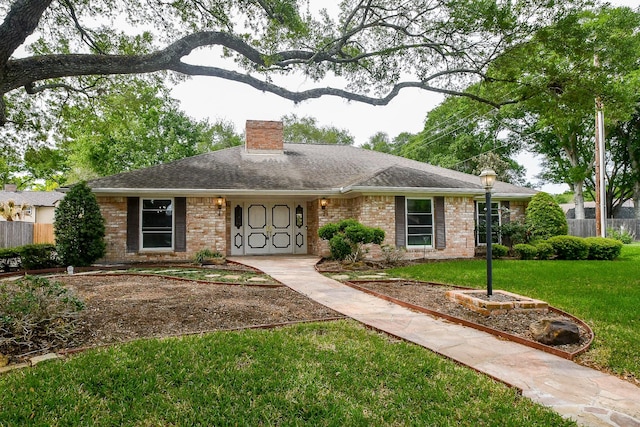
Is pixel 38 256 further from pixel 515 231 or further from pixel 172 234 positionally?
pixel 515 231

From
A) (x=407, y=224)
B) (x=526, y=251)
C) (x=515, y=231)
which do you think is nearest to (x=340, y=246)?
(x=407, y=224)

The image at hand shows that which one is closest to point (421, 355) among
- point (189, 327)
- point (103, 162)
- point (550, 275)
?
point (189, 327)

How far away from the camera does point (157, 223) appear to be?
1166 centimetres

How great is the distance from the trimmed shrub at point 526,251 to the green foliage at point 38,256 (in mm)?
14310

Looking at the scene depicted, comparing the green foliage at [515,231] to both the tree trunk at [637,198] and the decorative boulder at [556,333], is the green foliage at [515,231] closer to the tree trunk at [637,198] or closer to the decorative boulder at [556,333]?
the decorative boulder at [556,333]

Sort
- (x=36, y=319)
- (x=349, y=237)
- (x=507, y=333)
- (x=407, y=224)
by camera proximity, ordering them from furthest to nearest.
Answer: (x=407, y=224), (x=349, y=237), (x=507, y=333), (x=36, y=319)

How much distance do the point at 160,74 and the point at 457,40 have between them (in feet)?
25.3

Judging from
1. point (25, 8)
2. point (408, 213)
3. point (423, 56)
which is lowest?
point (408, 213)

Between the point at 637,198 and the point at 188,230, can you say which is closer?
the point at 188,230

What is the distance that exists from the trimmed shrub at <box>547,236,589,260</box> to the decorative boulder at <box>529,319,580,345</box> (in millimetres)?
9851

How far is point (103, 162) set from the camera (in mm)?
24844

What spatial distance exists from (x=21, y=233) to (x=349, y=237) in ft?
42.1

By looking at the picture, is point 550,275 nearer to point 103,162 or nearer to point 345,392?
point 345,392

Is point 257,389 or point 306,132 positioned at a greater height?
point 306,132
